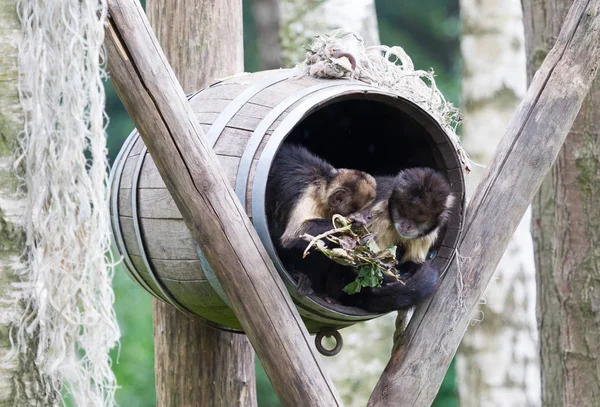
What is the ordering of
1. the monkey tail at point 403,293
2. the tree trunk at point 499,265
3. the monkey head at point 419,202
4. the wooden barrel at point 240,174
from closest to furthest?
the wooden barrel at point 240,174
the monkey tail at point 403,293
the monkey head at point 419,202
the tree trunk at point 499,265

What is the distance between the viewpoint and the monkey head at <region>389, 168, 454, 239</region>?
2705mm

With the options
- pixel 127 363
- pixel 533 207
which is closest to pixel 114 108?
pixel 127 363

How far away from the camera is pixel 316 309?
246 centimetres

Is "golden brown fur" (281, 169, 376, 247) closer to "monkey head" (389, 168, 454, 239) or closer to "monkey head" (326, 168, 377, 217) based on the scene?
"monkey head" (326, 168, 377, 217)

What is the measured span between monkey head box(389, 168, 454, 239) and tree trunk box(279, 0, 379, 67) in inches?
101

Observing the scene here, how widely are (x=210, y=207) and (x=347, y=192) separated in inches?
29.5

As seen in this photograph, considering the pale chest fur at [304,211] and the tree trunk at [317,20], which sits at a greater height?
the tree trunk at [317,20]

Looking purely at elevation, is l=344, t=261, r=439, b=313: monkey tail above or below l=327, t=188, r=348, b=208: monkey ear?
below

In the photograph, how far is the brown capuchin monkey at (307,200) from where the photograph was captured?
2564mm

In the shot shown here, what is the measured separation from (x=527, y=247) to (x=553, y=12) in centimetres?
281

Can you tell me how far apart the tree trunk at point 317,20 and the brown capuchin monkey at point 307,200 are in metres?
2.49

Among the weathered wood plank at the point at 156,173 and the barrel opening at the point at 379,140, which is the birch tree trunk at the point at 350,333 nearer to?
the barrel opening at the point at 379,140

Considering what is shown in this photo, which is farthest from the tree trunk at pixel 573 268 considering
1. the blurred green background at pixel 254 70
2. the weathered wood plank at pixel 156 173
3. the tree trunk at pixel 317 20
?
the blurred green background at pixel 254 70

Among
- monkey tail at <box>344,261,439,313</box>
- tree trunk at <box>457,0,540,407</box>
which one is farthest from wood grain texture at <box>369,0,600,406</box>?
tree trunk at <box>457,0,540,407</box>
